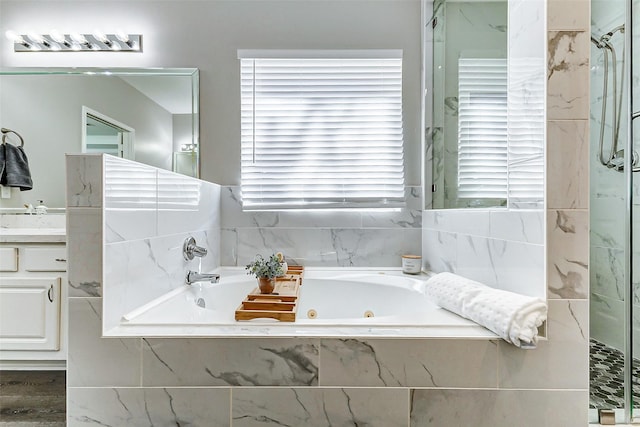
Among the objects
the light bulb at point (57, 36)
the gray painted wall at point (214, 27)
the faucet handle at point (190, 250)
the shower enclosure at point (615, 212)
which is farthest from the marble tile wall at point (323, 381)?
the light bulb at point (57, 36)

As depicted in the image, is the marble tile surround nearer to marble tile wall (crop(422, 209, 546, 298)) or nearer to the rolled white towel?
the rolled white towel

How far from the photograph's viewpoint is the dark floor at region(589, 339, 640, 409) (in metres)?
1.12

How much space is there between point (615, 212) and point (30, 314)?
271 cm

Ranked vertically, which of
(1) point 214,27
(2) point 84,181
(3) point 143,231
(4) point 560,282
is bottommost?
(4) point 560,282

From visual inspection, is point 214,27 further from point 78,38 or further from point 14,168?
point 14,168

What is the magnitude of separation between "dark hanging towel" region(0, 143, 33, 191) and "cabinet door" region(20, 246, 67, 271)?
60cm

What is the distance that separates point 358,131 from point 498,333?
1448 mm

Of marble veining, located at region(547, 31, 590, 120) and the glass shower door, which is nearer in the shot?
marble veining, located at region(547, 31, 590, 120)

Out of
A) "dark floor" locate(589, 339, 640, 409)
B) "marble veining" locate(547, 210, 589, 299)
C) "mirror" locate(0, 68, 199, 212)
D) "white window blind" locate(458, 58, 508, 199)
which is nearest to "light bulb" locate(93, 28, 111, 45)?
"mirror" locate(0, 68, 199, 212)

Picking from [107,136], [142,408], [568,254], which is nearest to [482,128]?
[568,254]

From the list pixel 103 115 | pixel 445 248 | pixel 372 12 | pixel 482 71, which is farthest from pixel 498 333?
pixel 103 115

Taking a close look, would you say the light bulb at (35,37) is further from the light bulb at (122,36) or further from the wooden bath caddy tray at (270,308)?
the wooden bath caddy tray at (270,308)

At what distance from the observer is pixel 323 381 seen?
989 mm

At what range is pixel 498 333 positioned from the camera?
3.25 feet
